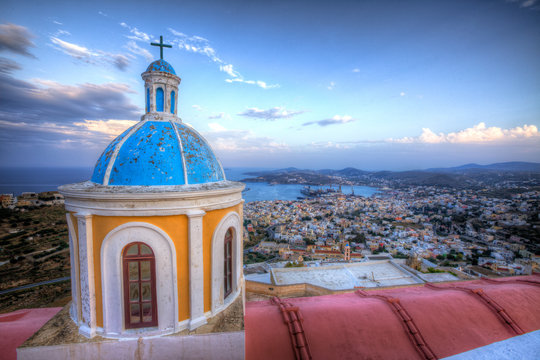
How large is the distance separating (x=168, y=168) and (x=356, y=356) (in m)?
A: 4.43

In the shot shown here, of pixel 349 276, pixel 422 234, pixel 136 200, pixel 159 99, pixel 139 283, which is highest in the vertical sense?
pixel 159 99

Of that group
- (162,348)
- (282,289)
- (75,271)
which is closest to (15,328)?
(75,271)

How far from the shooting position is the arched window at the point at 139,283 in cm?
327

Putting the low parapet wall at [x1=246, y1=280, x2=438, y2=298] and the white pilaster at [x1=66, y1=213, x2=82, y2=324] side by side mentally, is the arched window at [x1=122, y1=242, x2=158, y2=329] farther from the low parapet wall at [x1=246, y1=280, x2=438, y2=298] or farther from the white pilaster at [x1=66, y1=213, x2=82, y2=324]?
the low parapet wall at [x1=246, y1=280, x2=438, y2=298]

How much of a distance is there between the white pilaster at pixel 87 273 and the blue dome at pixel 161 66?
2.69 metres

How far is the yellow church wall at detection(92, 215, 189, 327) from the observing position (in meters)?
3.17

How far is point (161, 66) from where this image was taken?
4.15 metres

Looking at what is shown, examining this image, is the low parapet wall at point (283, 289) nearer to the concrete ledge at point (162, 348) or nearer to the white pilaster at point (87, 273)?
the concrete ledge at point (162, 348)

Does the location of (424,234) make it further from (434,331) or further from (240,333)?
(240,333)

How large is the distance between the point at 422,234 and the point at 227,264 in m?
37.1

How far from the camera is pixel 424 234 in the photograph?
32.8 m

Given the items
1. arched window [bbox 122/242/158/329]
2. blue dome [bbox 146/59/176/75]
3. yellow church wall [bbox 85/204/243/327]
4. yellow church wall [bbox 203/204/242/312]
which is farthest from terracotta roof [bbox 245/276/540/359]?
blue dome [bbox 146/59/176/75]

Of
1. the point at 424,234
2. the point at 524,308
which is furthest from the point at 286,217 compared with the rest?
the point at 524,308

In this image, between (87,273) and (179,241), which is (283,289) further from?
(87,273)
